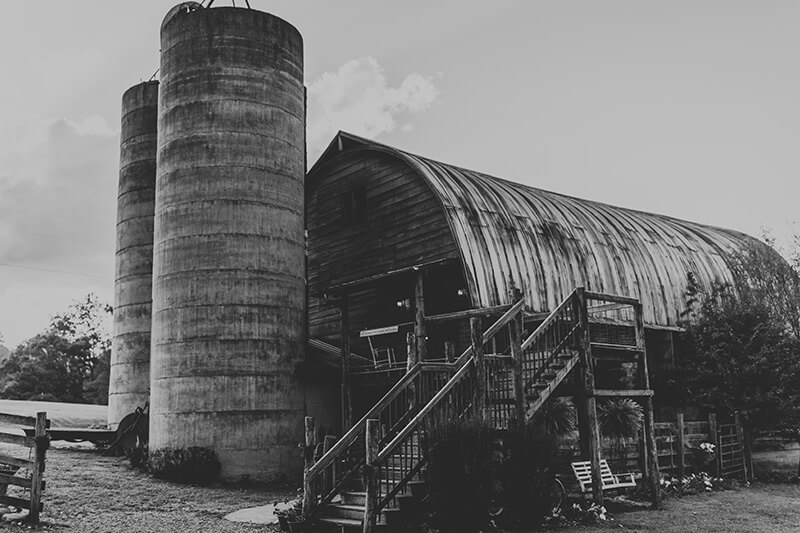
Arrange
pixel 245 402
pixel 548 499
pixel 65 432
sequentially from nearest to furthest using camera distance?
pixel 548 499, pixel 245 402, pixel 65 432

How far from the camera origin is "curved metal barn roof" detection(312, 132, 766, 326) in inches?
777

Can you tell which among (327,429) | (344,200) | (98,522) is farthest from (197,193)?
(98,522)

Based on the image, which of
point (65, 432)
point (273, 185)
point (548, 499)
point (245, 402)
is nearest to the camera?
point (548, 499)

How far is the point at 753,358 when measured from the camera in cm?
2206

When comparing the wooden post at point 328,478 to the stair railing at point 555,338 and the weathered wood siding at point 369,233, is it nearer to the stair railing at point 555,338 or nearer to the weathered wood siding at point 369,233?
the stair railing at point 555,338

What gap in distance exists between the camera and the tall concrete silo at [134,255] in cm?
2594

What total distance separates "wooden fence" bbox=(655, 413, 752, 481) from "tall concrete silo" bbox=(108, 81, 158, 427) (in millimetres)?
16223

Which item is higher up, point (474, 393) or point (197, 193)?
point (197, 193)

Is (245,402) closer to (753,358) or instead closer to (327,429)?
(327,429)

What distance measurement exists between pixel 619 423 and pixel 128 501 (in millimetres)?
11196

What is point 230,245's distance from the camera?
65.8ft

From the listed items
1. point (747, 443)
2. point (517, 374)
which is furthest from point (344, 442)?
point (747, 443)

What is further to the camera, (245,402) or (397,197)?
(397,197)

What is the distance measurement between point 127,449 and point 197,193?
8290mm
